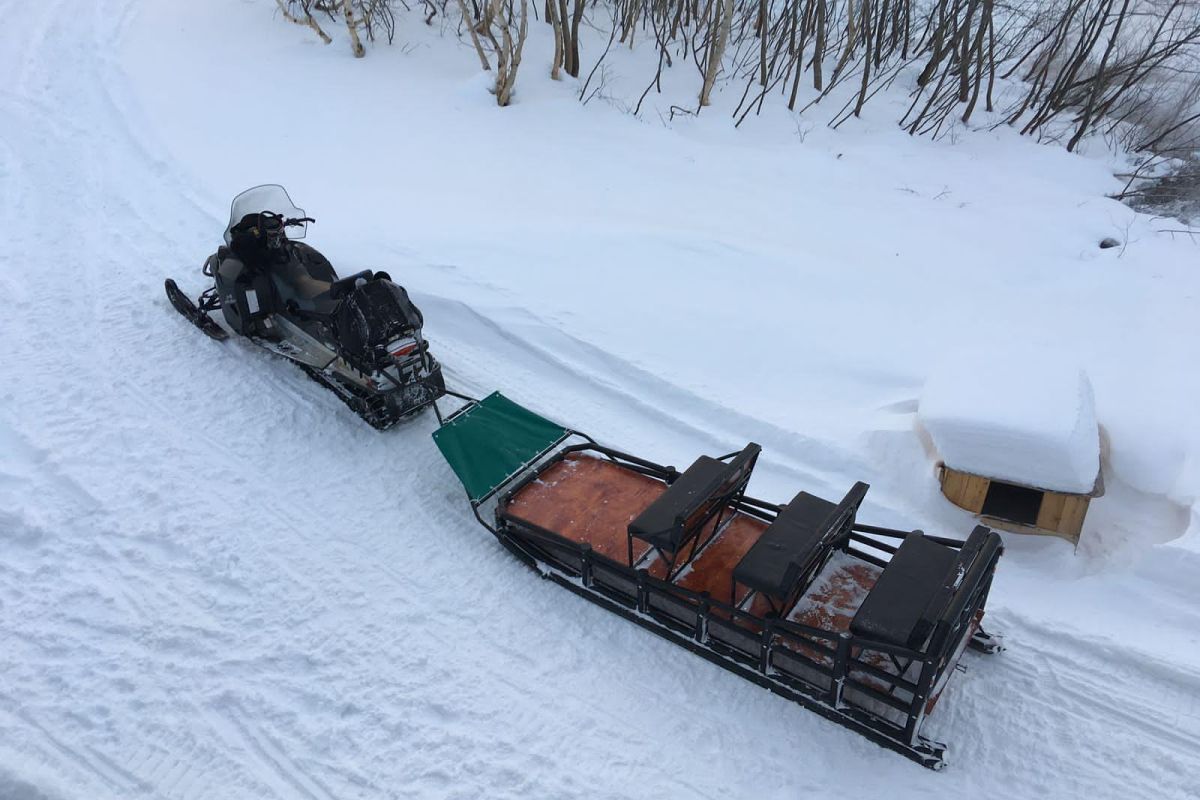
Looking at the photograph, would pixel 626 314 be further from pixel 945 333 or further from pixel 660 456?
pixel 945 333

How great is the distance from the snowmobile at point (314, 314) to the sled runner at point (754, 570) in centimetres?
69

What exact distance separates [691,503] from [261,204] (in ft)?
15.9

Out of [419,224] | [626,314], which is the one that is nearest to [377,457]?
[626,314]

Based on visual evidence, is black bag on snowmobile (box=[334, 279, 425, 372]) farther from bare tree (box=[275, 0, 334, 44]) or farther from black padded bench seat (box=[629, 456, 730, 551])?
bare tree (box=[275, 0, 334, 44])

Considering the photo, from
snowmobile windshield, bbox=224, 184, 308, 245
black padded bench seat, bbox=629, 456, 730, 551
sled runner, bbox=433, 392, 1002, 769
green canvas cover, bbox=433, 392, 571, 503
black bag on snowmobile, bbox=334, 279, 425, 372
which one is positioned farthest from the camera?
snowmobile windshield, bbox=224, 184, 308, 245

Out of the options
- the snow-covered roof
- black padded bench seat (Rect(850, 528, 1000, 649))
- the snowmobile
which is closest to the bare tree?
the snowmobile

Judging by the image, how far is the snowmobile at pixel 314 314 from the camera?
5.98 metres

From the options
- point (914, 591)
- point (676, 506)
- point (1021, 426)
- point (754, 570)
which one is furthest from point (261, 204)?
point (1021, 426)

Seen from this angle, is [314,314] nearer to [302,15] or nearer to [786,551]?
[786,551]

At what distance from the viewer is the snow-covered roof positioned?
16.5 ft

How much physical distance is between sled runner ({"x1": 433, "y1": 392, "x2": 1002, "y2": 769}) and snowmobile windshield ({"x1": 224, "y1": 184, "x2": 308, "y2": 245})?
2.84m

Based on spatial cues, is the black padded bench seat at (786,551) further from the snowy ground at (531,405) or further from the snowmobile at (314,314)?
the snowmobile at (314,314)

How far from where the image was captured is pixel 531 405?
6.50 metres

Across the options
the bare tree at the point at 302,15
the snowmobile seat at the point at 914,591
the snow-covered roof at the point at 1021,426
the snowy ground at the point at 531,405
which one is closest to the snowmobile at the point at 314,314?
the snowy ground at the point at 531,405
